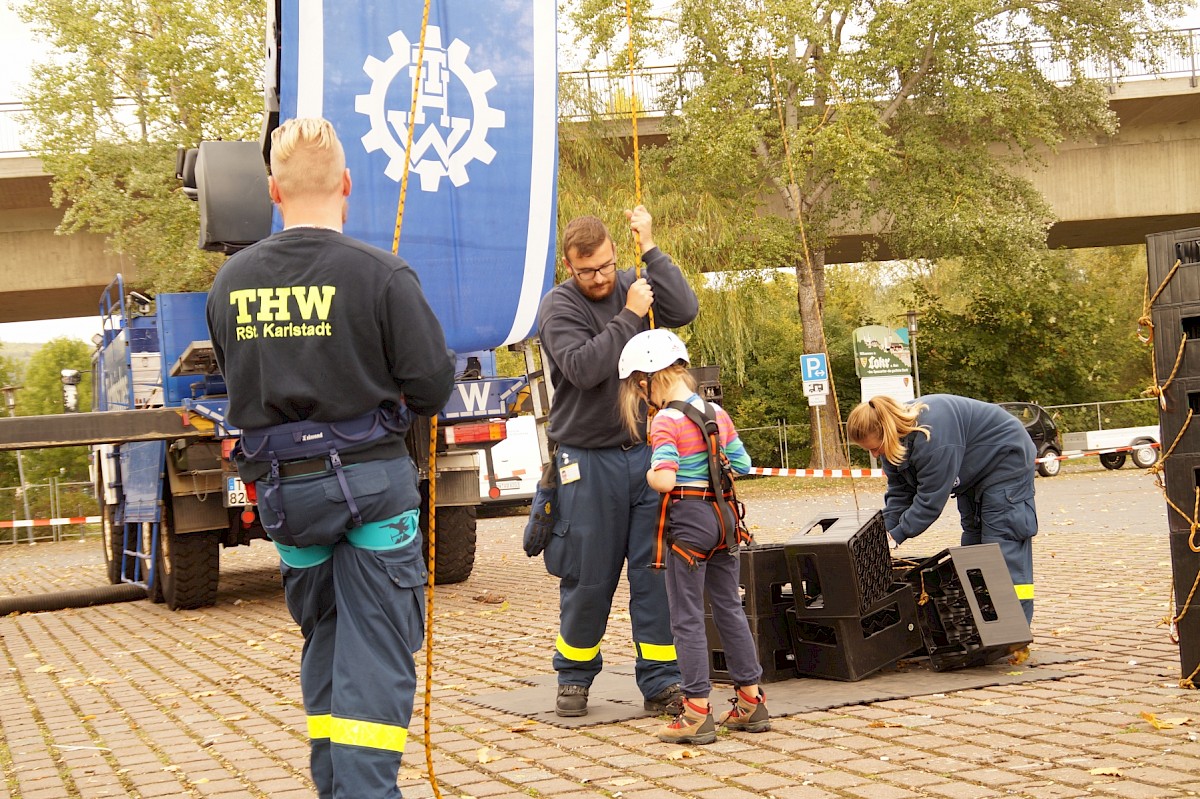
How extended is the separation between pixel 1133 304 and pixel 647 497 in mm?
46455

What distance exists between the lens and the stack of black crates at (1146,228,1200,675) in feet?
18.8

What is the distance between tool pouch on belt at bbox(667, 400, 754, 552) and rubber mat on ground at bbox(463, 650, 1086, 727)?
908 mm

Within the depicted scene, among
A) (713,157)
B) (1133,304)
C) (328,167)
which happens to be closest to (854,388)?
(713,157)

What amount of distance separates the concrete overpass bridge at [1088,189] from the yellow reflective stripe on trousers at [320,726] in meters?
26.2

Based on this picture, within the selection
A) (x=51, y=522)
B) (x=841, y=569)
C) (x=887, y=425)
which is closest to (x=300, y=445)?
(x=841, y=569)

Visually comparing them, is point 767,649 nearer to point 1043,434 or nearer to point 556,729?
point 556,729

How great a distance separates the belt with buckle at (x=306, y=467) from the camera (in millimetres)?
3451

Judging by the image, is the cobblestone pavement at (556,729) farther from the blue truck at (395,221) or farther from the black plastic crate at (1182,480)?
the blue truck at (395,221)

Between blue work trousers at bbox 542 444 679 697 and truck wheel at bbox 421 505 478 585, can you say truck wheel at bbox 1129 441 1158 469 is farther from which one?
blue work trousers at bbox 542 444 679 697

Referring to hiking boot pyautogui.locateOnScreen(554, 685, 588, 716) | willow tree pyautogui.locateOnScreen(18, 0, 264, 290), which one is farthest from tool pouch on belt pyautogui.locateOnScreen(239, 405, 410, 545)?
willow tree pyautogui.locateOnScreen(18, 0, 264, 290)

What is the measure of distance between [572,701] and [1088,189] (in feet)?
90.5

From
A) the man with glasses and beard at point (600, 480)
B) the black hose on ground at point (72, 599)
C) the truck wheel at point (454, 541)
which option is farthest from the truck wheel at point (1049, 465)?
the man with glasses and beard at point (600, 480)

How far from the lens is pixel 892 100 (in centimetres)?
2902

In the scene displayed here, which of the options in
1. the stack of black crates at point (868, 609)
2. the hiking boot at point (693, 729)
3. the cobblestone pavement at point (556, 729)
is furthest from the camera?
the stack of black crates at point (868, 609)
